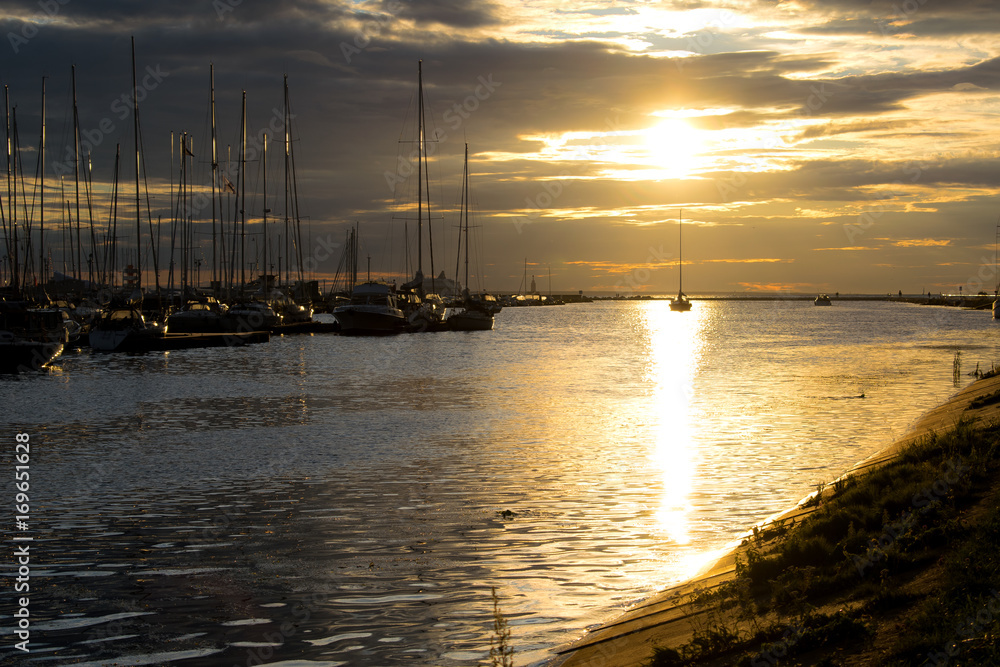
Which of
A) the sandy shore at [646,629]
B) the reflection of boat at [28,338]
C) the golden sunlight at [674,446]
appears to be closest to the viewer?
the sandy shore at [646,629]

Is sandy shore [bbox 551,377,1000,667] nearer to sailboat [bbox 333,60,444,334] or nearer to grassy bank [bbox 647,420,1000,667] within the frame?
grassy bank [bbox 647,420,1000,667]

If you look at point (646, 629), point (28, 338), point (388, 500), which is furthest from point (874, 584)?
point (28, 338)

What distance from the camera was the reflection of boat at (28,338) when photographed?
46406mm

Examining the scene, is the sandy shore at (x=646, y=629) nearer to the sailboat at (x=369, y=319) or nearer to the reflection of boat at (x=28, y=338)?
the reflection of boat at (x=28, y=338)

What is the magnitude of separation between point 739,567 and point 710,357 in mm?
53338

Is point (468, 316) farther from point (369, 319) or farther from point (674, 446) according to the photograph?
point (674, 446)

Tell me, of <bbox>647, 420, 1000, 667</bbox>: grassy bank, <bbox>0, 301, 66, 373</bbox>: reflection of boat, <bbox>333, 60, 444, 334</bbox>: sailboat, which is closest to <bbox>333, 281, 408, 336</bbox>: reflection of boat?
<bbox>333, 60, 444, 334</bbox>: sailboat

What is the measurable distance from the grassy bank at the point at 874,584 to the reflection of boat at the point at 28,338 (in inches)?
1819

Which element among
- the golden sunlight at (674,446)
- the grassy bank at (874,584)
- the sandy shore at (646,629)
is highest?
the grassy bank at (874,584)

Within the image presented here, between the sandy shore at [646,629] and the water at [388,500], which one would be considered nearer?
the sandy shore at [646,629]

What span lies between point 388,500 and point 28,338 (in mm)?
42253

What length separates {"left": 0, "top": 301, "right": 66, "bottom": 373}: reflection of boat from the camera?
152 ft

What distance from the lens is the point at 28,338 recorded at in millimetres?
49188

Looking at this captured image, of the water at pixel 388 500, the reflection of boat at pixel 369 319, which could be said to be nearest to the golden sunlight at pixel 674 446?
the water at pixel 388 500
